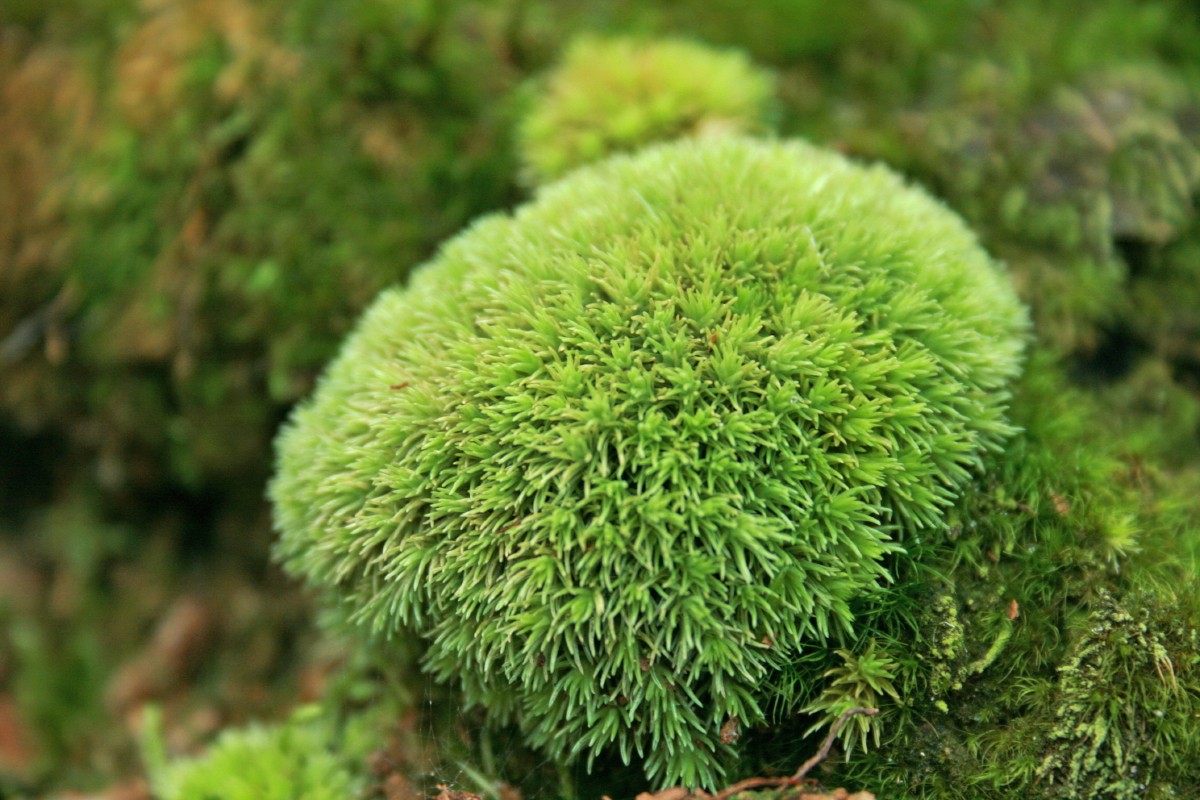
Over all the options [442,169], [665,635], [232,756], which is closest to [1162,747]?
[665,635]

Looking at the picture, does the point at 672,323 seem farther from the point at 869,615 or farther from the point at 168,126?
the point at 168,126

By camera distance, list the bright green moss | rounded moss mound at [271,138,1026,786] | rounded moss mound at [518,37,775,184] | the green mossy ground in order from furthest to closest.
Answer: rounded moss mound at [518,37,775,184] < the green mossy ground < the bright green moss < rounded moss mound at [271,138,1026,786]

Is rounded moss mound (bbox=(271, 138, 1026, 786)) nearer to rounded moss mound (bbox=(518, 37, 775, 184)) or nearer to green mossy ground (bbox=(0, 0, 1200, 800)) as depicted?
green mossy ground (bbox=(0, 0, 1200, 800))

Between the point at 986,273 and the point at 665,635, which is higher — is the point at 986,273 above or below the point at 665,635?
above

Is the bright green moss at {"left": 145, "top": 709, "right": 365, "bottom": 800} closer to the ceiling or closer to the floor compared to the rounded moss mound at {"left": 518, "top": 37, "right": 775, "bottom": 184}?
closer to the floor

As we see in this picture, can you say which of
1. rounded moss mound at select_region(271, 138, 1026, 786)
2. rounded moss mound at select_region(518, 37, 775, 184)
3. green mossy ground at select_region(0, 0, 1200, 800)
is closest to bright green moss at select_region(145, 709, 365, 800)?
green mossy ground at select_region(0, 0, 1200, 800)

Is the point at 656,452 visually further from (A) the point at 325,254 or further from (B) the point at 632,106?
(A) the point at 325,254

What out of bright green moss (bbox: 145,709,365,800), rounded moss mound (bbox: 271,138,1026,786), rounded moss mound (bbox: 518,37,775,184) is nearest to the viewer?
rounded moss mound (bbox: 271,138,1026,786)
